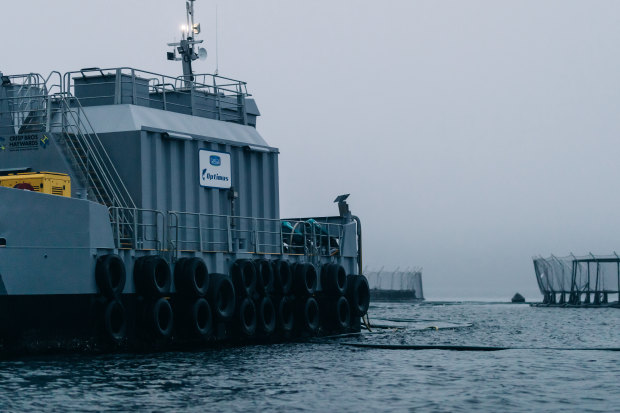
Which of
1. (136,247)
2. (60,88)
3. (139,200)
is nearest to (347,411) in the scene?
(136,247)

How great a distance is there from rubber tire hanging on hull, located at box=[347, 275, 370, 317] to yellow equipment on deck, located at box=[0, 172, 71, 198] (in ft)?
35.8

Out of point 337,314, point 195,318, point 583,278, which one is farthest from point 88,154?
point 583,278

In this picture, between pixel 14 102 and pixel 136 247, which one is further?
pixel 14 102

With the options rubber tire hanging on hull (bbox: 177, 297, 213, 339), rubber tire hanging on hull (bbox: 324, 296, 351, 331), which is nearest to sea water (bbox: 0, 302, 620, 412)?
rubber tire hanging on hull (bbox: 177, 297, 213, 339)

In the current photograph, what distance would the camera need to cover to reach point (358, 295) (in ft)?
105

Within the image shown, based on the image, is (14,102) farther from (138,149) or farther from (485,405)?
(485,405)

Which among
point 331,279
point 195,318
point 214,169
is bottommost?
point 195,318

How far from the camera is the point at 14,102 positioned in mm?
27328

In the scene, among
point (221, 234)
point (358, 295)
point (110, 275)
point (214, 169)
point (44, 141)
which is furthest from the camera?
point (358, 295)

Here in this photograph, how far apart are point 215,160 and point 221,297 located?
464 cm

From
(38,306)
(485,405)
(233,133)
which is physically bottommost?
(485,405)

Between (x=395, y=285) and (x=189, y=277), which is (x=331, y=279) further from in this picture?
(x=395, y=285)

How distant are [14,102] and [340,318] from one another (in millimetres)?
10829

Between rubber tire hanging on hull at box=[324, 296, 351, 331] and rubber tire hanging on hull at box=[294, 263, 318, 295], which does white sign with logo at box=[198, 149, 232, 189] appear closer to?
rubber tire hanging on hull at box=[294, 263, 318, 295]
